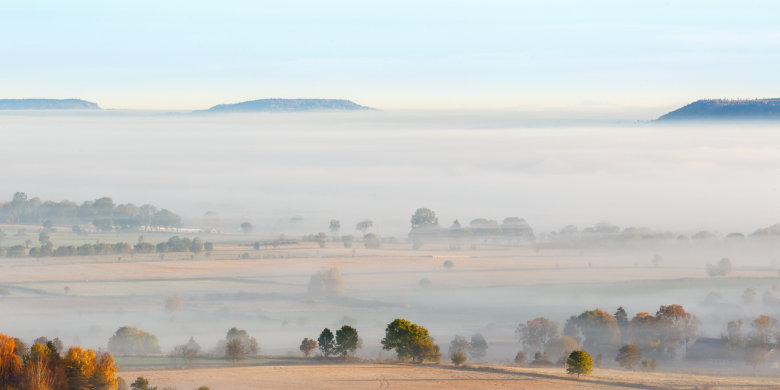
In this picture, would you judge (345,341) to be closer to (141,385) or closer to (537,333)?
(141,385)

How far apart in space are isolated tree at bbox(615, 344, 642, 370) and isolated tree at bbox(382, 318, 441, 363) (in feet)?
80.8

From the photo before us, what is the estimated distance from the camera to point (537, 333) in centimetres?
12462

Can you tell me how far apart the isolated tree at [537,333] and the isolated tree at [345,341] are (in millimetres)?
37063

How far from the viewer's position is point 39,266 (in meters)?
186

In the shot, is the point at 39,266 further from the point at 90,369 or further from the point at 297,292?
the point at 90,369

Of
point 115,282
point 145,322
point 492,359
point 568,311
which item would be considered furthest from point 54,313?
point 568,311

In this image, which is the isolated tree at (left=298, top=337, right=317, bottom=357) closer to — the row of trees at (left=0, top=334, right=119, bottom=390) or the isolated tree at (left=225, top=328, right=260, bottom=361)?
the isolated tree at (left=225, top=328, right=260, bottom=361)

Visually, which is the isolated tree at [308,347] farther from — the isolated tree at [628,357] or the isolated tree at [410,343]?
the isolated tree at [628,357]

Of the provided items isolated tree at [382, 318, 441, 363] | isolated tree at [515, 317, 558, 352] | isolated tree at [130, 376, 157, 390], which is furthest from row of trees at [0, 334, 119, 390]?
isolated tree at [515, 317, 558, 352]

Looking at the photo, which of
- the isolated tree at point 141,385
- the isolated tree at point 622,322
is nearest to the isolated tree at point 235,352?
the isolated tree at point 141,385

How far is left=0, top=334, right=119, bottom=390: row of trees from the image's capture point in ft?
190

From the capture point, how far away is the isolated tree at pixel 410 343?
8762cm

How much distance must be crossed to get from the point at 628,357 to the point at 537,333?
68.0 feet

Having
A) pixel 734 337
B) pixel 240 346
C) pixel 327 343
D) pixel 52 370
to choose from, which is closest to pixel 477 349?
pixel 327 343
